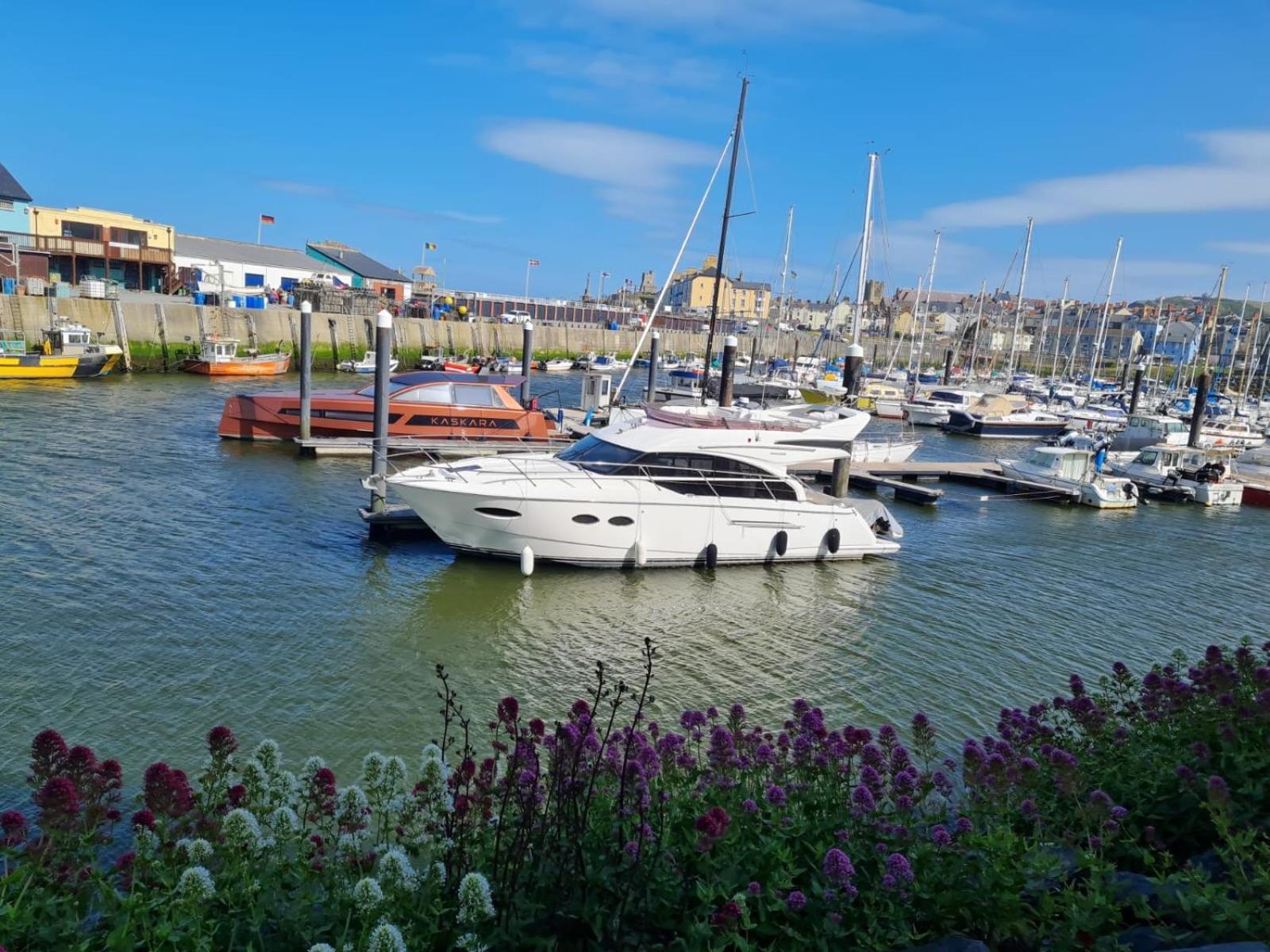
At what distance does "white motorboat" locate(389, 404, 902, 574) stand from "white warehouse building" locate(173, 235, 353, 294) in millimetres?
59664

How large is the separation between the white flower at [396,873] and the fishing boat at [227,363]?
47.0 metres

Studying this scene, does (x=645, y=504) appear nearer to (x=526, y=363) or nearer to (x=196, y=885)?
(x=196, y=885)

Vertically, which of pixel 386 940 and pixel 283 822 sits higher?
pixel 386 940

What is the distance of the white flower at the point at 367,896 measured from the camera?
3.89m

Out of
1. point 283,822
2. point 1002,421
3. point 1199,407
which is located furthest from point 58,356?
point 1199,407

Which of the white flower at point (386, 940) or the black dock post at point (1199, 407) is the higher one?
the black dock post at point (1199, 407)

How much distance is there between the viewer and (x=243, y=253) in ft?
268

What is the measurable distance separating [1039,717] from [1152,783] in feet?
4.49

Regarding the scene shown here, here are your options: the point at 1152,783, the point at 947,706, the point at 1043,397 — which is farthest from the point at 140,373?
the point at 1043,397

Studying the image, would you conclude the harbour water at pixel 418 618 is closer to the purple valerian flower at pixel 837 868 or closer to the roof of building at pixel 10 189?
the purple valerian flower at pixel 837 868

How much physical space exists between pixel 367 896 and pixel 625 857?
4.41 ft

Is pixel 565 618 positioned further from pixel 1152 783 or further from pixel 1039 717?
pixel 1152 783

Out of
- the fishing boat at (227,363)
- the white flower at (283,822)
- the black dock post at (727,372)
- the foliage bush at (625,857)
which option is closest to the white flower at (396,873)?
the foliage bush at (625,857)

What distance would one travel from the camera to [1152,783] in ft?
20.5
